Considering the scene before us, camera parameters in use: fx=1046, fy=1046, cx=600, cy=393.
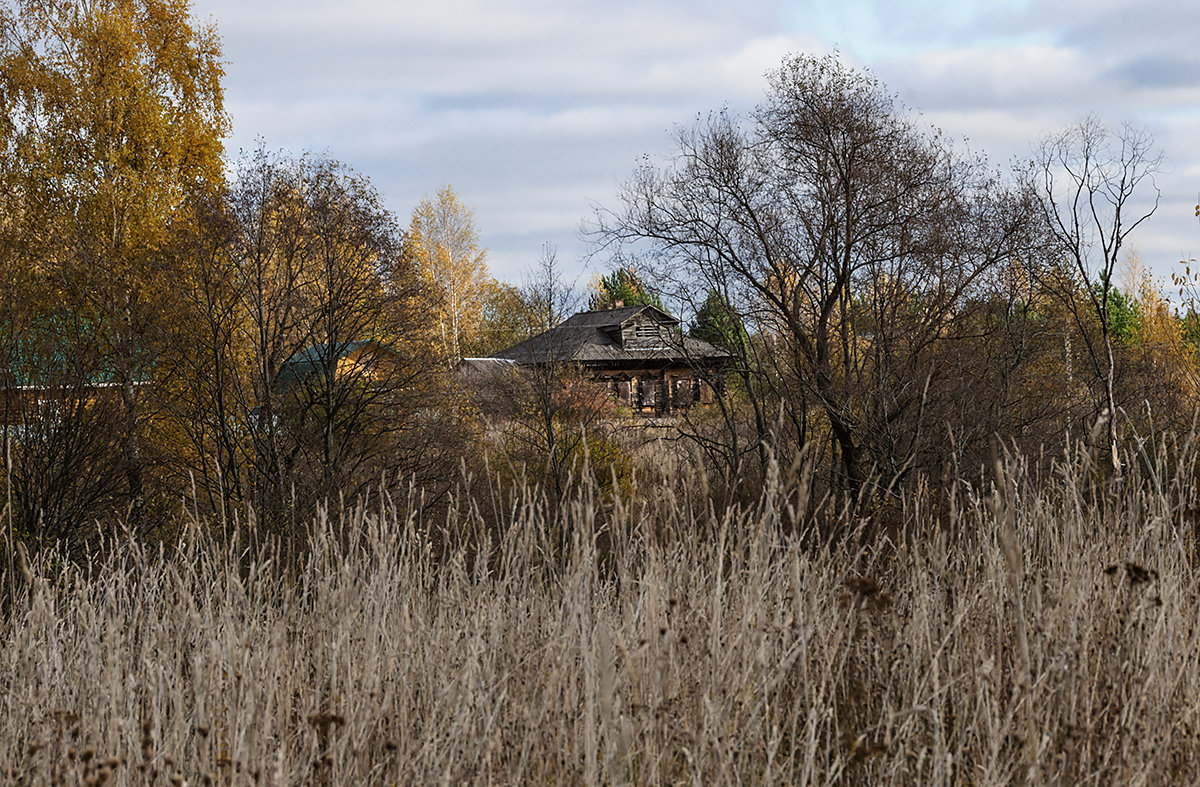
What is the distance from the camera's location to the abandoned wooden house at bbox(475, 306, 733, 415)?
13.5m

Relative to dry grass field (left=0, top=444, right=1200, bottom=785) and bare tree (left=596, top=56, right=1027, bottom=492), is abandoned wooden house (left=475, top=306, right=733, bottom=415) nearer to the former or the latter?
bare tree (left=596, top=56, right=1027, bottom=492)

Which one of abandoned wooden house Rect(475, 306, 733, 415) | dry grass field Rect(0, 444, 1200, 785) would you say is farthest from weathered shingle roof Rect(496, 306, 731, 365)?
dry grass field Rect(0, 444, 1200, 785)

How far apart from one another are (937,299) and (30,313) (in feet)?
33.6

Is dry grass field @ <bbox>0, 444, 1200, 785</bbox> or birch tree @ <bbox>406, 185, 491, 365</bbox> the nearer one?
dry grass field @ <bbox>0, 444, 1200, 785</bbox>

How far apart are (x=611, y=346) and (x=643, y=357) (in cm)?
1271

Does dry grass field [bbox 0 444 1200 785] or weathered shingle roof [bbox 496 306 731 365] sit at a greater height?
weathered shingle roof [bbox 496 306 731 365]

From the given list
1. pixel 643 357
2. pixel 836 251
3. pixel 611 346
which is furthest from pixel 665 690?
pixel 611 346

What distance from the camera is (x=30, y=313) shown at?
11.8 m

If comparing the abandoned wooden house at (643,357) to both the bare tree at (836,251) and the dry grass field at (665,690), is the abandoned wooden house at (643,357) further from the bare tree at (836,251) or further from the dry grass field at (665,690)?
the dry grass field at (665,690)

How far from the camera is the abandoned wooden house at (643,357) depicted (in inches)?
533

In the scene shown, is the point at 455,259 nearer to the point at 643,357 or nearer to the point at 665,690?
the point at 643,357

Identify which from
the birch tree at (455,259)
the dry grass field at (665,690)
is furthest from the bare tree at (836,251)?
the birch tree at (455,259)

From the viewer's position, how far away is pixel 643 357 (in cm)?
2486

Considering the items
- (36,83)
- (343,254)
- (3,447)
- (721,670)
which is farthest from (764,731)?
(36,83)
